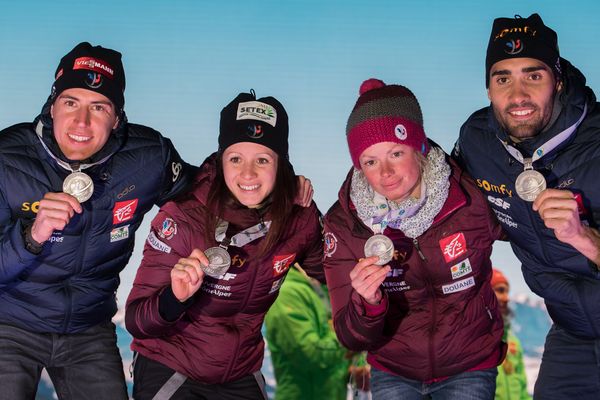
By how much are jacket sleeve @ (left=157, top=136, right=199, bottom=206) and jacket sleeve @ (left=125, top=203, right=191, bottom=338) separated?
0.79 ft

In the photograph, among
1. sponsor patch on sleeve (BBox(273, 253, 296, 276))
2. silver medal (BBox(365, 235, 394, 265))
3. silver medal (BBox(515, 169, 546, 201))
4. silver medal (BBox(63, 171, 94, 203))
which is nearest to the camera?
silver medal (BBox(515, 169, 546, 201))

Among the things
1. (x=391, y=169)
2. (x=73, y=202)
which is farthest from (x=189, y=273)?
(x=391, y=169)

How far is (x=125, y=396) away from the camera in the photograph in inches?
196

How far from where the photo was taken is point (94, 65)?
5.12 meters

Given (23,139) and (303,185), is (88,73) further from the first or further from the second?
(303,185)

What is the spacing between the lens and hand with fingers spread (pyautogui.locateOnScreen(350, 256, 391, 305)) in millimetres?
4402

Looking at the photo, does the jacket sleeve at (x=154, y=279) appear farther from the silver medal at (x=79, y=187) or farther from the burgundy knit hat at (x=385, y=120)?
the burgundy knit hat at (x=385, y=120)

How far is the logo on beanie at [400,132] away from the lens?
15.5ft

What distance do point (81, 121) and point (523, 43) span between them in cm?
227

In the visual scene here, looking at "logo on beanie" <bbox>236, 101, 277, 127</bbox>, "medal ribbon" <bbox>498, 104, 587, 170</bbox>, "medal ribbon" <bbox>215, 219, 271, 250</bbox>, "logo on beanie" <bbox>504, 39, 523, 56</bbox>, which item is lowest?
"medal ribbon" <bbox>215, 219, 271, 250</bbox>

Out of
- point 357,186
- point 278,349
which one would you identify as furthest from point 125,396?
point 278,349

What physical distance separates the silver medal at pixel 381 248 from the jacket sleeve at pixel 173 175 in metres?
1.17

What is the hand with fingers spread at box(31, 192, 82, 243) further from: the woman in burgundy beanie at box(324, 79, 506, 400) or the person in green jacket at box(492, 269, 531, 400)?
the person in green jacket at box(492, 269, 531, 400)

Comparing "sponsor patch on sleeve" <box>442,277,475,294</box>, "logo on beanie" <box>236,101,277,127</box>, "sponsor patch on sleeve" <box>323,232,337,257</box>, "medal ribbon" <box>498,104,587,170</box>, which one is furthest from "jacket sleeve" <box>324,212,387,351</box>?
"medal ribbon" <box>498,104,587,170</box>
